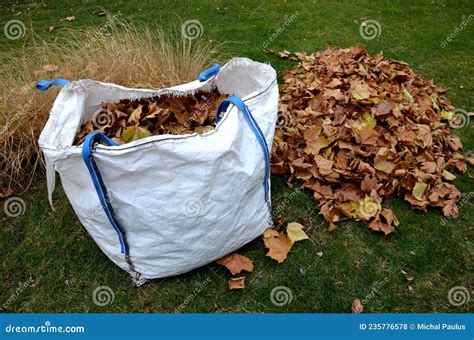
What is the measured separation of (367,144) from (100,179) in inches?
60.2

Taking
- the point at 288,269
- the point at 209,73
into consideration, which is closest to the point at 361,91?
the point at 209,73

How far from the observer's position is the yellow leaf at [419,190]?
2293mm

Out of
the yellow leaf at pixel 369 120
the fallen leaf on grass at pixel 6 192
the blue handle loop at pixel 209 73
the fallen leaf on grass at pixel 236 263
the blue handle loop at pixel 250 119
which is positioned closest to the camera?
the blue handle loop at pixel 250 119

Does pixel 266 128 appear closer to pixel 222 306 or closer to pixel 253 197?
pixel 253 197

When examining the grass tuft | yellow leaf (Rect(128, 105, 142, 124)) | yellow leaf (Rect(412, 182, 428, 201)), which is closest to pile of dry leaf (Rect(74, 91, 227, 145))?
yellow leaf (Rect(128, 105, 142, 124))

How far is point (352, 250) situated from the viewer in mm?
2098

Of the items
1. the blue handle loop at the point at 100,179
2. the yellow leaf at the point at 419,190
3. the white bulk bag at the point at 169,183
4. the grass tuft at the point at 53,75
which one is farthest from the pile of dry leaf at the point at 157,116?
the yellow leaf at the point at 419,190

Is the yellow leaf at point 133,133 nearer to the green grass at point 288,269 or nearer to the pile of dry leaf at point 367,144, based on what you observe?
the green grass at point 288,269

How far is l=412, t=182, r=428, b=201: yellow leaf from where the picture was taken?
2293mm

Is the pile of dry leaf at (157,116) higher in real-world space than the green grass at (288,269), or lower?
higher

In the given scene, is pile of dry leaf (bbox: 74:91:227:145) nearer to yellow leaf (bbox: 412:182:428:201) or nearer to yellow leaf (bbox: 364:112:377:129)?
yellow leaf (bbox: 364:112:377:129)

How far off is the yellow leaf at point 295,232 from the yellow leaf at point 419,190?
0.68 m

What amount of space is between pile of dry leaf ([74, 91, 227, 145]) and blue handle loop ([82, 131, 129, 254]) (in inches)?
14.8

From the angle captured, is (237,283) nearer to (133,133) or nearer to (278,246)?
(278,246)
